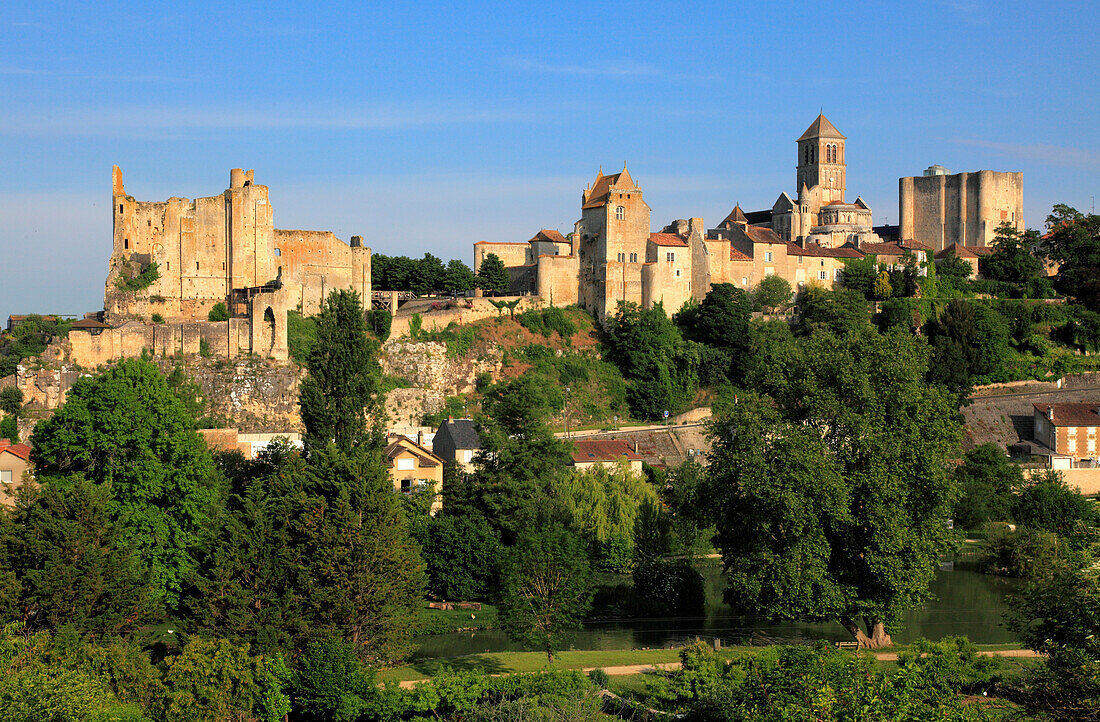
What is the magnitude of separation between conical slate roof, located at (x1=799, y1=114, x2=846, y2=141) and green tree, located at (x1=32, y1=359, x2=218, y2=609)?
56076mm

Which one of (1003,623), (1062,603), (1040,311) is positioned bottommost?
(1003,623)

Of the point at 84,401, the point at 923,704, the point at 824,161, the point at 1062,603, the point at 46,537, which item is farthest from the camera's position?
the point at 824,161

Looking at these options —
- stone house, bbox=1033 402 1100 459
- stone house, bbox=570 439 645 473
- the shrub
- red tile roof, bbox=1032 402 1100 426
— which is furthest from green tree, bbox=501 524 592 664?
red tile roof, bbox=1032 402 1100 426

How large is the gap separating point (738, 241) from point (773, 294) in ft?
16.1

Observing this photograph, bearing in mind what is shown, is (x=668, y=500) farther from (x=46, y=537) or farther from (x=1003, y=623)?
(x=46, y=537)

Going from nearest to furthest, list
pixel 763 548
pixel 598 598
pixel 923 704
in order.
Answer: pixel 923 704
pixel 763 548
pixel 598 598

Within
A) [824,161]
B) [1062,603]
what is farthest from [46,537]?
[824,161]

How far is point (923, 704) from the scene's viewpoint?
18.6m

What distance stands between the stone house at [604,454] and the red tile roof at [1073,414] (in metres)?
18.0

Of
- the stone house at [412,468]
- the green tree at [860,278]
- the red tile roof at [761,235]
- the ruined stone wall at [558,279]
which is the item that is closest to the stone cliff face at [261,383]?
the stone house at [412,468]

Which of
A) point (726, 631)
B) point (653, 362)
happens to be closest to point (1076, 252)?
point (653, 362)

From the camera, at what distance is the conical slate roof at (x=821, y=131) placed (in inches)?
3103

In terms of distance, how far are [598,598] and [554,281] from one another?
2768cm

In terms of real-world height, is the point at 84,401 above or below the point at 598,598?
above
